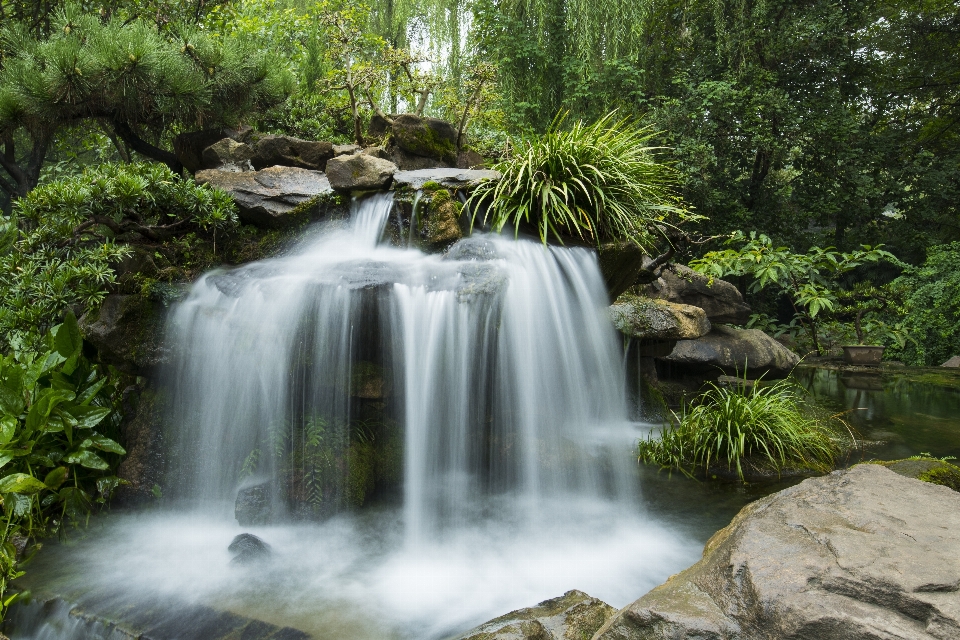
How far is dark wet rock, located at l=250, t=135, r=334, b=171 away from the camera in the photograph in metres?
7.04

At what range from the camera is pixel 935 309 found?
998cm

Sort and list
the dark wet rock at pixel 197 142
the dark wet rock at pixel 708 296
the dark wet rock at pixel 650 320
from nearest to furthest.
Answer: the dark wet rock at pixel 650 320
the dark wet rock at pixel 197 142
the dark wet rock at pixel 708 296

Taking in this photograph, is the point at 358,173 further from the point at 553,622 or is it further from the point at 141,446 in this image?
the point at 553,622

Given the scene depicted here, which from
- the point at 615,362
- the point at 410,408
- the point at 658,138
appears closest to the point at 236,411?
the point at 410,408

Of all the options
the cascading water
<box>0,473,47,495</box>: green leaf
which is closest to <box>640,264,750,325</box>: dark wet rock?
the cascading water

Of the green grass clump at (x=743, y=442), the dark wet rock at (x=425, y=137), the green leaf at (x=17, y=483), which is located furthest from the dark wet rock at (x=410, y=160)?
the green leaf at (x=17, y=483)

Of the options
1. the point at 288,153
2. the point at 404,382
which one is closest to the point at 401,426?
the point at 404,382

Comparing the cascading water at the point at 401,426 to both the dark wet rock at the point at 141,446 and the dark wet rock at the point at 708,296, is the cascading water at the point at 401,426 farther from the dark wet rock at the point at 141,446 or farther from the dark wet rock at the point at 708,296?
the dark wet rock at the point at 708,296

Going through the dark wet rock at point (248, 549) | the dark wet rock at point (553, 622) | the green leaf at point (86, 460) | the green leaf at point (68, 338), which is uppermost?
the green leaf at point (68, 338)

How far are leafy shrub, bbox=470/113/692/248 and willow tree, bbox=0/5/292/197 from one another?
356 cm

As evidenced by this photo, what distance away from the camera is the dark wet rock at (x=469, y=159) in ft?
26.2

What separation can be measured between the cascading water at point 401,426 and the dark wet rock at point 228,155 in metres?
2.71

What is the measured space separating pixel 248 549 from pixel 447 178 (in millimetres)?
3839

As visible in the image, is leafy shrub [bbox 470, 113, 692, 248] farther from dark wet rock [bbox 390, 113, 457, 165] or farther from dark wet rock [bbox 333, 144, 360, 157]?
dark wet rock [bbox 333, 144, 360, 157]
